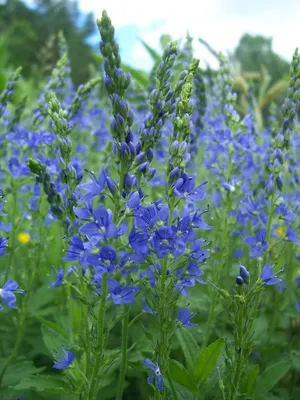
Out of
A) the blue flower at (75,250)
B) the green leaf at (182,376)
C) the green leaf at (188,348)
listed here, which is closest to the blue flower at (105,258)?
the blue flower at (75,250)

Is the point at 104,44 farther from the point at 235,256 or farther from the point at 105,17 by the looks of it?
the point at 235,256

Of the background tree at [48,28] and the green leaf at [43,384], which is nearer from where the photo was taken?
the green leaf at [43,384]

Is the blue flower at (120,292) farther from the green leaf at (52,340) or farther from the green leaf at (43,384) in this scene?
the green leaf at (52,340)

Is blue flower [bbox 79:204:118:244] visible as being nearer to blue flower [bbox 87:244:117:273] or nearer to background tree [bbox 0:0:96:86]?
blue flower [bbox 87:244:117:273]

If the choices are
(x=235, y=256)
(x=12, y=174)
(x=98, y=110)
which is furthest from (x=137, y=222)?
(x=98, y=110)

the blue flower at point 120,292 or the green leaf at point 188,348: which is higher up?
the blue flower at point 120,292

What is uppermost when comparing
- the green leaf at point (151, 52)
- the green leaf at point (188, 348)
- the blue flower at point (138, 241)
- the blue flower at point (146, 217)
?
the green leaf at point (151, 52)

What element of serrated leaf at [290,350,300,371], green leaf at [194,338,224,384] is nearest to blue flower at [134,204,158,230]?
green leaf at [194,338,224,384]
